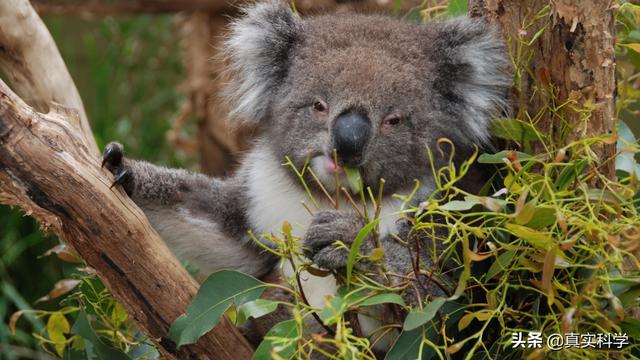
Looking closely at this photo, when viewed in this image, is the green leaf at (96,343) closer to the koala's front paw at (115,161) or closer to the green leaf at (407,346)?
the koala's front paw at (115,161)

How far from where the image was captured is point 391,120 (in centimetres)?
246

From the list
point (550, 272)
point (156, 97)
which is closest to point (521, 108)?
point (550, 272)

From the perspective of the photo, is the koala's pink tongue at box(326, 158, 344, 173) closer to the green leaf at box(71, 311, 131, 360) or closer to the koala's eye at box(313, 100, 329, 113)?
the koala's eye at box(313, 100, 329, 113)

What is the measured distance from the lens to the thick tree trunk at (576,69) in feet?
7.10

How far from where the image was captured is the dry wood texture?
7.00ft

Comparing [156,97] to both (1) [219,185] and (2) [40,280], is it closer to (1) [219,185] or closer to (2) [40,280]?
(2) [40,280]

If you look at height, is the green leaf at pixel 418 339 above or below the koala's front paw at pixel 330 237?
below

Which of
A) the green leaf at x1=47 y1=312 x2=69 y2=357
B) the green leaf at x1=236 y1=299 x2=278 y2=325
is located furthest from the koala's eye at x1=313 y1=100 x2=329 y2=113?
the green leaf at x1=47 y1=312 x2=69 y2=357

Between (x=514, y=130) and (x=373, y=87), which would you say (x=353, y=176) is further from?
(x=514, y=130)

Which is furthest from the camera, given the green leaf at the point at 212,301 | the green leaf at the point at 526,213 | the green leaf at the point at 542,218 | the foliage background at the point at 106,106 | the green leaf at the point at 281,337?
the foliage background at the point at 106,106

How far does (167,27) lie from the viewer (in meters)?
6.87

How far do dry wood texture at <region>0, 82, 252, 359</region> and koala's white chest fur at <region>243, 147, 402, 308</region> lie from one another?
363mm

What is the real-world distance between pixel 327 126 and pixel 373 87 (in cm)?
18

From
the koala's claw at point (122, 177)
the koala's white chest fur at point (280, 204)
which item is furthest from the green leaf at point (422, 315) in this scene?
the koala's claw at point (122, 177)
